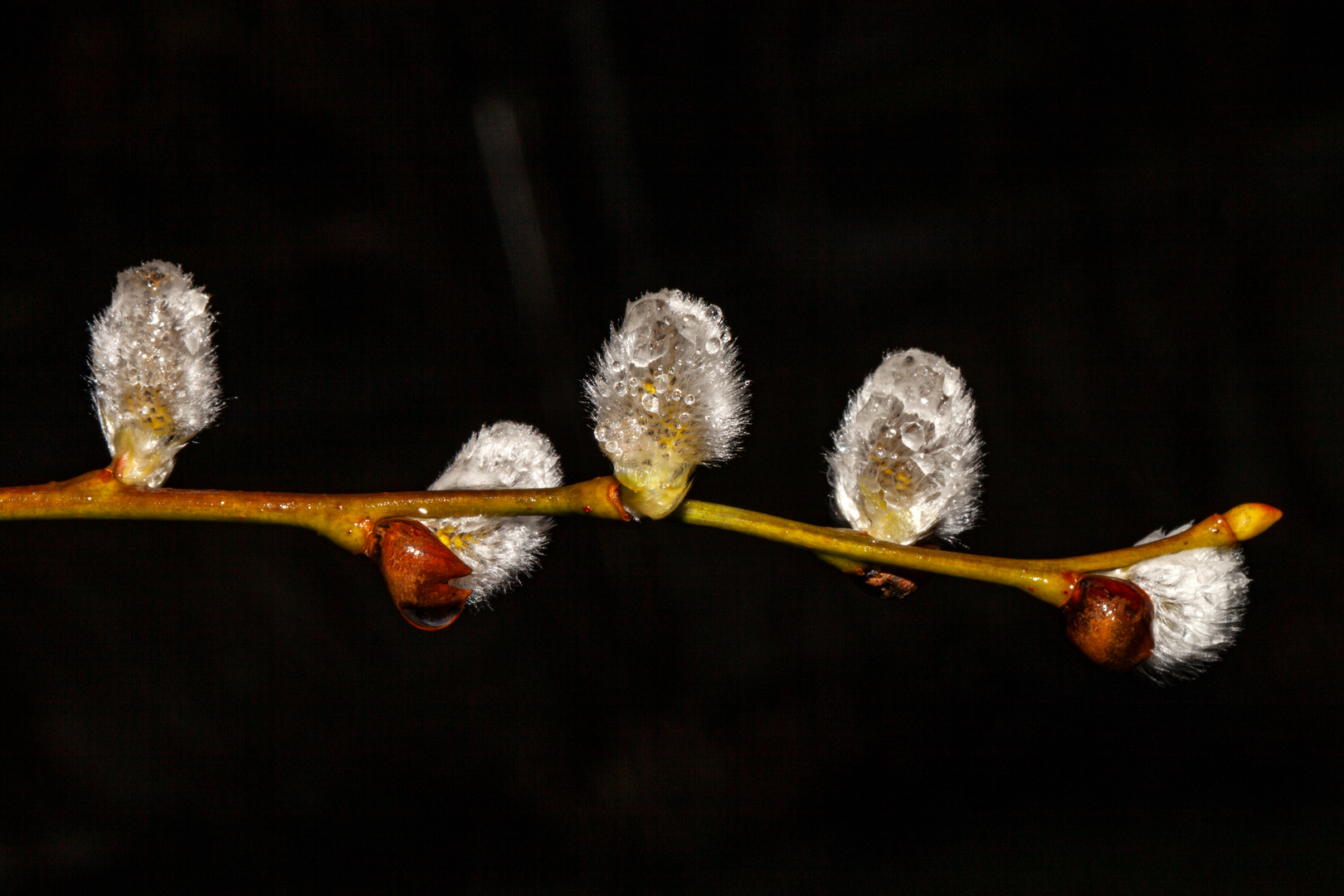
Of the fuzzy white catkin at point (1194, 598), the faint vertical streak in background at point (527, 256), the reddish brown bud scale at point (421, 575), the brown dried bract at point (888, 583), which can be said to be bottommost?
the fuzzy white catkin at point (1194, 598)

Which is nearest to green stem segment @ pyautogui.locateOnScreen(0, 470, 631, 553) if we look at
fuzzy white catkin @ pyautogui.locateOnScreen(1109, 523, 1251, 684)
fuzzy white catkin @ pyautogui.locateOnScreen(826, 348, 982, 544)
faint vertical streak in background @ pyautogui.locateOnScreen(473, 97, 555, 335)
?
fuzzy white catkin @ pyautogui.locateOnScreen(826, 348, 982, 544)

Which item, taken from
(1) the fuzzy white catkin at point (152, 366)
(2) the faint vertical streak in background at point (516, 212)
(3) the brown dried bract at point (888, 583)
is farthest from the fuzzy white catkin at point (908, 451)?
(2) the faint vertical streak in background at point (516, 212)

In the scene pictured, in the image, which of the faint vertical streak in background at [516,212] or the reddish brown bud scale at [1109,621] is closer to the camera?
the reddish brown bud scale at [1109,621]

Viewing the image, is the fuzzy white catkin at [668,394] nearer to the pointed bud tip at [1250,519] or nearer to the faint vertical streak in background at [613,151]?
the pointed bud tip at [1250,519]

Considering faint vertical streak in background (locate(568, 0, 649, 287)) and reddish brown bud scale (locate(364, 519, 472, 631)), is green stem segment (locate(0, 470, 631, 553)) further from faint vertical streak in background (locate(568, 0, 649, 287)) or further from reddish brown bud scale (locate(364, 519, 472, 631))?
faint vertical streak in background (locate(568, 0, 649, 287))

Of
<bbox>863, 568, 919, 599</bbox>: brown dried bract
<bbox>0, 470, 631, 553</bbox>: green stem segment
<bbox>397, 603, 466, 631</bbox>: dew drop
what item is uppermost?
<bbox>0, 470, 631, 553</bbox>: green stem segment

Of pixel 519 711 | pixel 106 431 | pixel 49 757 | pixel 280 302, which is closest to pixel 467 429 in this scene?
pixel 280 302

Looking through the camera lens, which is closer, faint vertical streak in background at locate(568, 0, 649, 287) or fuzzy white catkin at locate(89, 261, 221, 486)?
fuzzy white catkin at locate(89, 261, 221, 486)

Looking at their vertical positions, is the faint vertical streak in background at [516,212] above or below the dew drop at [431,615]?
above
